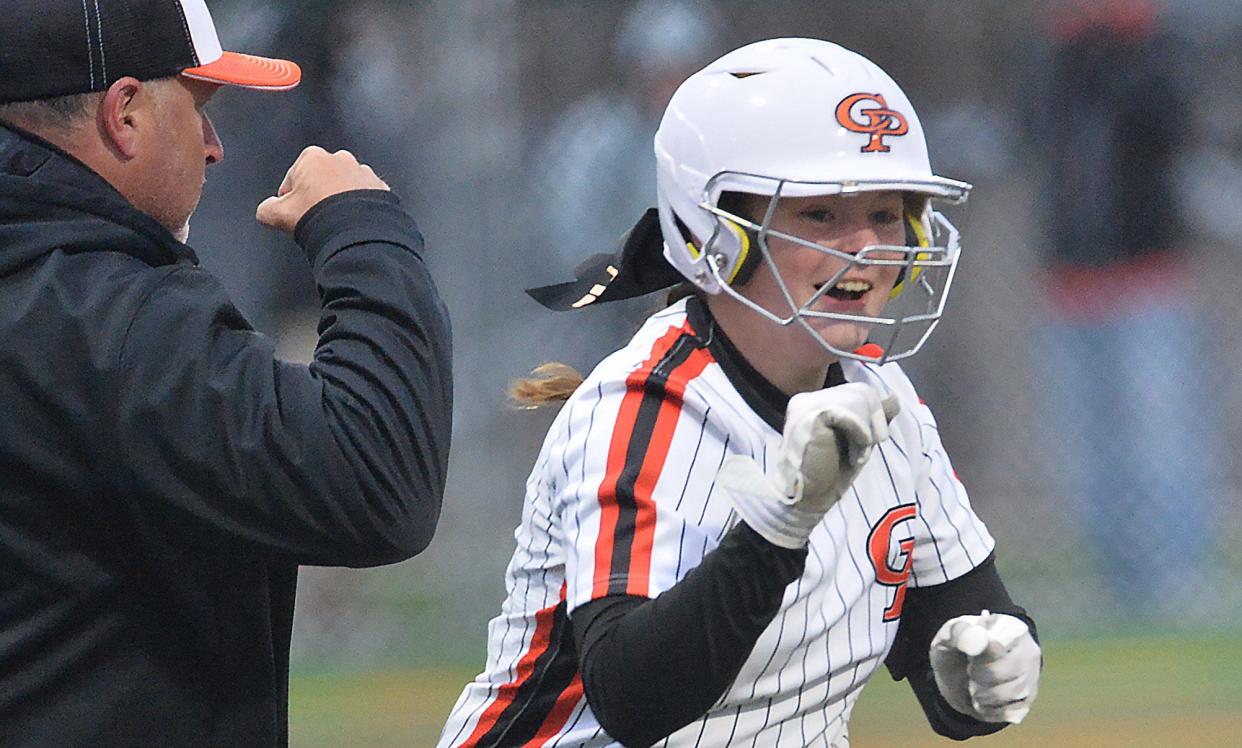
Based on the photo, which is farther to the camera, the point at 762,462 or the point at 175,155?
the point at 762,462

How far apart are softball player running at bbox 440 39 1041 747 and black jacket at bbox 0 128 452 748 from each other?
44cm

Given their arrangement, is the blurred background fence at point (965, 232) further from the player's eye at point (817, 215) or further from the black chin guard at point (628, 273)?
the player's eye at point (817, 215)

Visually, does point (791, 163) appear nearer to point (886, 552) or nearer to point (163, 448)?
point (886, 552)

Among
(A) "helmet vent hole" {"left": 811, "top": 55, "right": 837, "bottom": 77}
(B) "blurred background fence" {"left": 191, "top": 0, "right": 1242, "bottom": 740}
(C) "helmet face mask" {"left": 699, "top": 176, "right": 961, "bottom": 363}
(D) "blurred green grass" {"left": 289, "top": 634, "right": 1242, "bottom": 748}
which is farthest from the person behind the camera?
(B) "blurred background fence" {"left": 191, "top": 0, "right": 1242, "bottom": 740}

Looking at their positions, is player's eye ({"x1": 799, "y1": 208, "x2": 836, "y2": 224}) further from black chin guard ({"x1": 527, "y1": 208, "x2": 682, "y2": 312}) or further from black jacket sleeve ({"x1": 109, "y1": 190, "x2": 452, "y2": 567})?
black jacket sleeve ({"x1": 109, "y1": 190, "x2": 452, "y2": 567})

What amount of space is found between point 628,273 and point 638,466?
503 mm

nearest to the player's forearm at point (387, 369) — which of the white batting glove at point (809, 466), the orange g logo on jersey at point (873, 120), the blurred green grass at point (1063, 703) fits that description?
the white batting glove at point (809, 466)

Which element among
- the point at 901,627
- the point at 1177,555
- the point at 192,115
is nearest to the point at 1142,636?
the point at 1177,555

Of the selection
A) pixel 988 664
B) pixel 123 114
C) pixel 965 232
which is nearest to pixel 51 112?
pixel 123 114

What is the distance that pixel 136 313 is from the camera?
1.78m

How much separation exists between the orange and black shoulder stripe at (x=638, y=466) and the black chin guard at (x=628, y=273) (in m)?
0.28

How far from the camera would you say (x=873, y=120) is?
2.42 metres

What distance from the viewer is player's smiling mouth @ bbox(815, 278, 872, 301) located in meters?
2.42

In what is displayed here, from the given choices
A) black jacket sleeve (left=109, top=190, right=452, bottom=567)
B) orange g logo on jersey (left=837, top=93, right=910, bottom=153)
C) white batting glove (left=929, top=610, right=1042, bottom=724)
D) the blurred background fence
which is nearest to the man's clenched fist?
black jacket sleeve (left=109, top=190, right=452, bottom=567)
